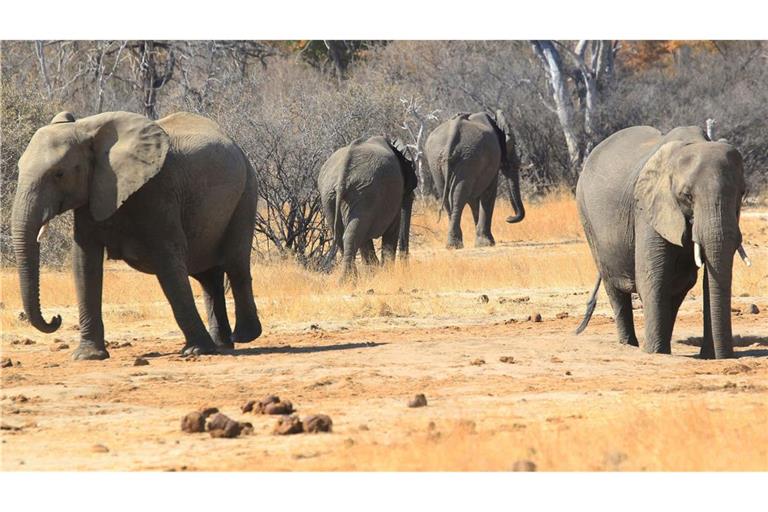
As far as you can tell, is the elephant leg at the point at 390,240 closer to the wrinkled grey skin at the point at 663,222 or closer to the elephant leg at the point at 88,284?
the wrinkled grey skin at the point at 663,222

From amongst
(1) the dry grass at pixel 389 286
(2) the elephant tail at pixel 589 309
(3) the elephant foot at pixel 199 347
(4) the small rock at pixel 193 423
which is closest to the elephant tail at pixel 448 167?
(1) the dry grass at pixel 389 286

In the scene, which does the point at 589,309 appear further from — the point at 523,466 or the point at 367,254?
the point at 523,466

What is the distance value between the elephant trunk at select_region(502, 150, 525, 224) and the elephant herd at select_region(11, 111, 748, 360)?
32.9 ft

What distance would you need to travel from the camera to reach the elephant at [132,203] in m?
10.8

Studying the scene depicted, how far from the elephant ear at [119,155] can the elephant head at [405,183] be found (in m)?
7.25

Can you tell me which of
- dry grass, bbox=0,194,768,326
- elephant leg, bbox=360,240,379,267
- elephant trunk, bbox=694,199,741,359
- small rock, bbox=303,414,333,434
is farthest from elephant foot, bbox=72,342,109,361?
elephant leg, bbox=360,240,379,267

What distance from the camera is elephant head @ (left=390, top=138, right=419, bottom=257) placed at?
1835 cm

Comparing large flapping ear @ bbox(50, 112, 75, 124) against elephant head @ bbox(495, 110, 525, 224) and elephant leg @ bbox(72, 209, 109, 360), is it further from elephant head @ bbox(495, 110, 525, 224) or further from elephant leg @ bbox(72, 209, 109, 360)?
elephant head @ bbox(495, 110, 525, 224)

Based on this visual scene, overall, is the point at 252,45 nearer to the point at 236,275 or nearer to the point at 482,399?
the point at 236,275

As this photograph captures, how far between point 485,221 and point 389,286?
20.4ft

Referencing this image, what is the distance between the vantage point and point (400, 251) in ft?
61.2

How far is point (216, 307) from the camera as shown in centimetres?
1262

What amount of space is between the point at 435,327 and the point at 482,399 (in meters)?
4.90

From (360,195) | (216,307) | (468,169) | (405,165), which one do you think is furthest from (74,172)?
(468,169)
